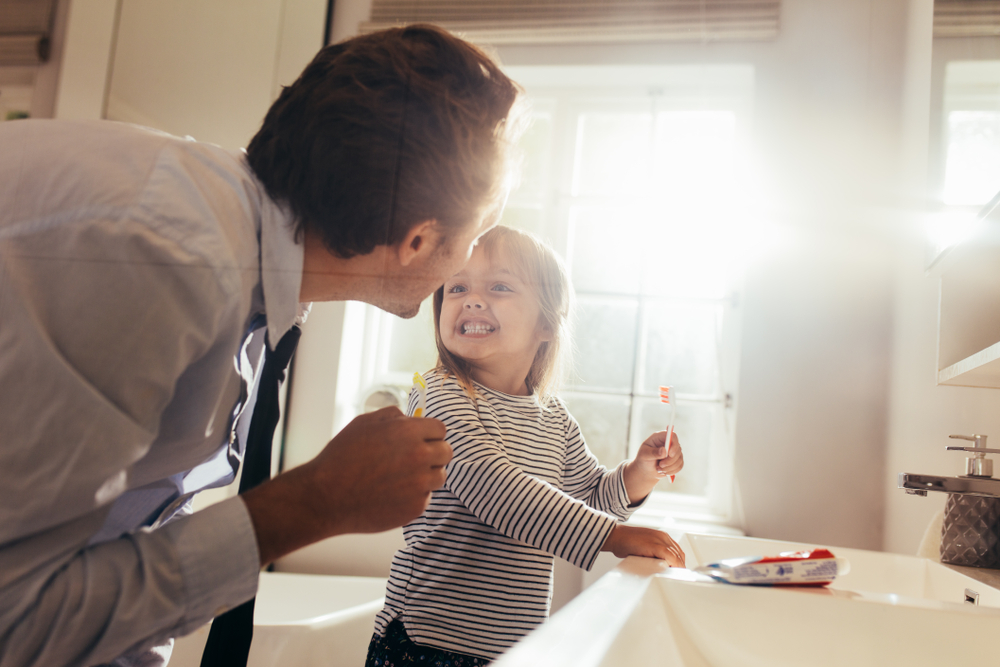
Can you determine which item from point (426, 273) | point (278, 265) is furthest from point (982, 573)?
point (278, 265)

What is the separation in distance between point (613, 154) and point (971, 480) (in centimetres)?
65

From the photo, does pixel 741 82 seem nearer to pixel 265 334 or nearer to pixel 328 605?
pixel 265 334

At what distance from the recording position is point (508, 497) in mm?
685

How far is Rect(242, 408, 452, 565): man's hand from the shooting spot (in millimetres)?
389

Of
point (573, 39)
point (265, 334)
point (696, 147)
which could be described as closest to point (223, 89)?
point (265, 334)

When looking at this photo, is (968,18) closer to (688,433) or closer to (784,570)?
(688,433)

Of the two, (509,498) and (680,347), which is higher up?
(680,347)

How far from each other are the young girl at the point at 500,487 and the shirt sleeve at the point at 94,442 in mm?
359

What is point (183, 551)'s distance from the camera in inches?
13.9

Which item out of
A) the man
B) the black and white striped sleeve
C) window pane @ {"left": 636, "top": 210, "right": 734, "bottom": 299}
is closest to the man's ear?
the man

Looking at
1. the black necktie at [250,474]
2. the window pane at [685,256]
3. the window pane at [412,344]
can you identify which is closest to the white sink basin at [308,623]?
the black necktie at [250,474]

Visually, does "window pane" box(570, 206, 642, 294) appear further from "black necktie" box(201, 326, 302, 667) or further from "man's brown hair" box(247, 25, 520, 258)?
"black necktie" box(201, 326, 302, 667)

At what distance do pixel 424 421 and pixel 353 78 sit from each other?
0.97 ft

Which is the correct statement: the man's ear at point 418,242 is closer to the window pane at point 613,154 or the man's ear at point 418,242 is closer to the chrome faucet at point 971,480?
the window pane at point 613,154
